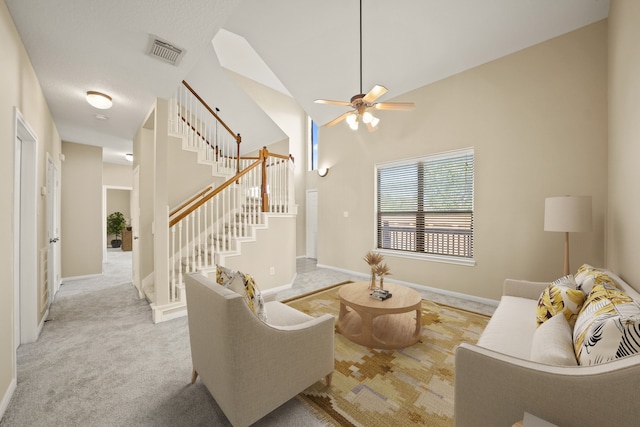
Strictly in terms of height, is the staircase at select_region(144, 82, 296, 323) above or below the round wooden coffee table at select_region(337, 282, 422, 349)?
above

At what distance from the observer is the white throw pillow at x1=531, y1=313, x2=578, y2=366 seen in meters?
1.11

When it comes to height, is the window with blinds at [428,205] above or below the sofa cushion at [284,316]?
above

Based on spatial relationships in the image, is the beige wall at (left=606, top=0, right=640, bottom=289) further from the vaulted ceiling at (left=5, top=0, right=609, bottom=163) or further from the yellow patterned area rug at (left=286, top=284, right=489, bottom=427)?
the yellow patterned area rug at (left=286, top=284, right=489, bottom=427)

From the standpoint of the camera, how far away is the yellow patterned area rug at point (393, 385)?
158 centimetres

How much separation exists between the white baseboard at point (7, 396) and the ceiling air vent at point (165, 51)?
2820 mm

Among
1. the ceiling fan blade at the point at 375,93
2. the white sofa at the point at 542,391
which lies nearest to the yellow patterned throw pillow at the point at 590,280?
the white sofa at the point at 542,391

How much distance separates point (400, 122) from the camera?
443cm

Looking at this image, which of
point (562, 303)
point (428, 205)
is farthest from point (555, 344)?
point (428, 205)

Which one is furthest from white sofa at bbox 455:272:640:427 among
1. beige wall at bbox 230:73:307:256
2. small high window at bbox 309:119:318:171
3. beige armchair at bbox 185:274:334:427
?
small high window at bbox 309:119:318:171

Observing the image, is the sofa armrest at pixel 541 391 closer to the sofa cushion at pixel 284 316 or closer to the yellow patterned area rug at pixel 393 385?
the yellow patterned area rug at pixel 393 385

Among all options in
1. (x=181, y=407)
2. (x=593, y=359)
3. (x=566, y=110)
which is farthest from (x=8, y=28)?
(x=566, y=110)

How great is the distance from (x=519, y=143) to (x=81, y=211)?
7614 mm

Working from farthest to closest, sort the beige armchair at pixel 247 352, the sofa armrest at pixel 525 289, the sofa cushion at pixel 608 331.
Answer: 1. the sofa armrest at pixel 525 289
2. the beige armchair at pixel 247 352
3. the sofa cushion at pixel 608 331

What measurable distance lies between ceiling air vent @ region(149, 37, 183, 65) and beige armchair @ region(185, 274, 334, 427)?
6.69ft
